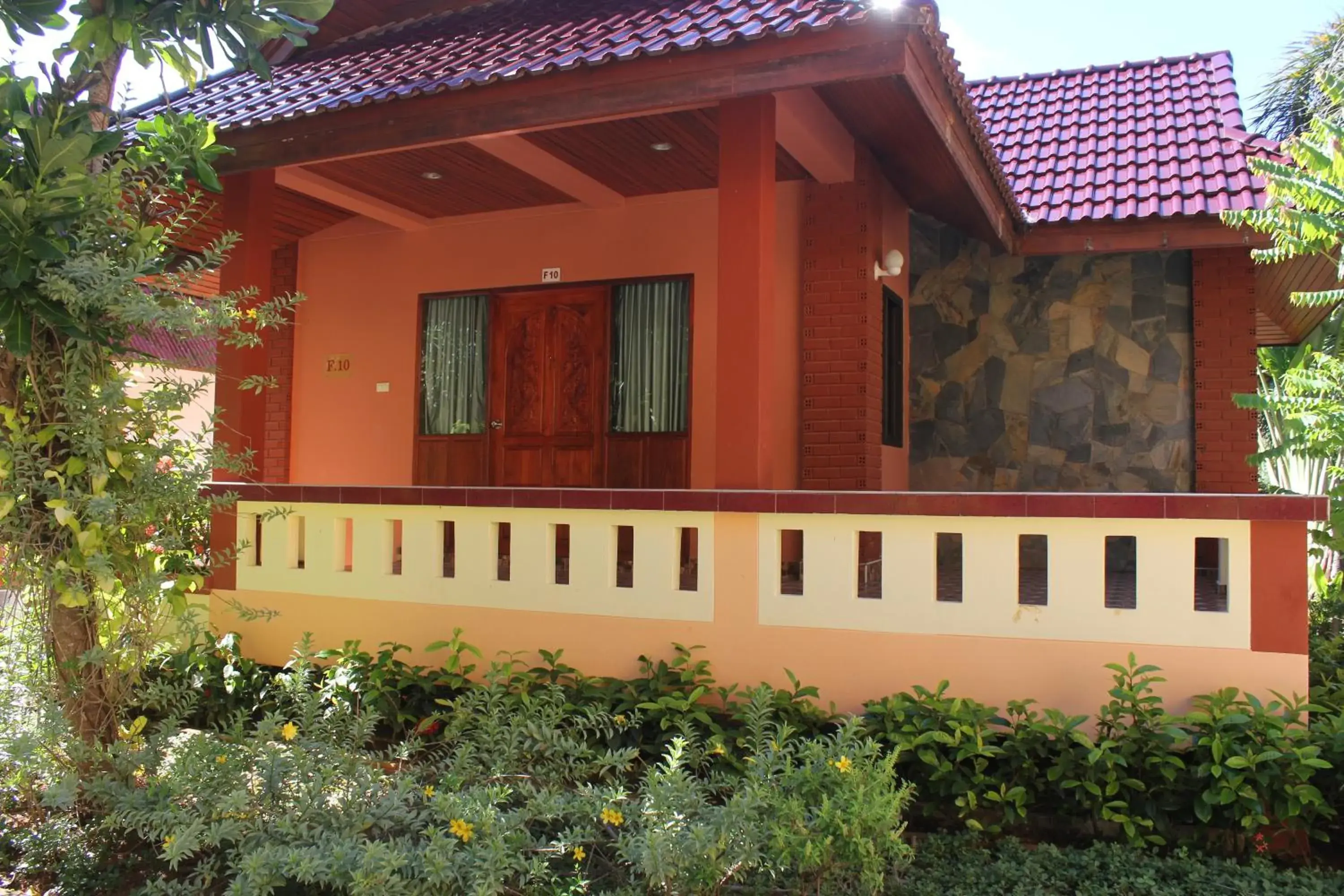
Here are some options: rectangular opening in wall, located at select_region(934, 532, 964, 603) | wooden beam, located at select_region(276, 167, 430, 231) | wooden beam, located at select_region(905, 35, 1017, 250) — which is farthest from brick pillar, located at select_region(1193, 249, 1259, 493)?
wooden beam, located at select_region(276, 167, 430, 231)

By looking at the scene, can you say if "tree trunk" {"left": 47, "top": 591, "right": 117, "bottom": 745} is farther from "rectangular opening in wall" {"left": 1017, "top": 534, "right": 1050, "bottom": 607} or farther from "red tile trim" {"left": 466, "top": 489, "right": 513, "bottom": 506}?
"rectangular opening in wall" {"left": 1017, "top": 534, "right": 1050, "bottom": 607}

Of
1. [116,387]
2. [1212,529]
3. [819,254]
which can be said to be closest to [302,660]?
[116,387]

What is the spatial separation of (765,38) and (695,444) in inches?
149

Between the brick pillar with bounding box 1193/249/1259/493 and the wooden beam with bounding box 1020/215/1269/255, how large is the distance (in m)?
0.41

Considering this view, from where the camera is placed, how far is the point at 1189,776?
4133 mm

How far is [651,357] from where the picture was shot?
27.7ft

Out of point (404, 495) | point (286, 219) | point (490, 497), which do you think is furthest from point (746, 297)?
point (286, 219)

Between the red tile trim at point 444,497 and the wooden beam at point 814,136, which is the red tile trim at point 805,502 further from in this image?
the wooden beam at point 814,136

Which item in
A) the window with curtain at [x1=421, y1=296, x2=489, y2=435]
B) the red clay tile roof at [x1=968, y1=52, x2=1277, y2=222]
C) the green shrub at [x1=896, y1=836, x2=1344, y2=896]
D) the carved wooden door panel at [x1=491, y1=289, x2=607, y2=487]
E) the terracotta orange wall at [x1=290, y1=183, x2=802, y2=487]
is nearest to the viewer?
the green shrub at [x1=896, y1=836, x2=1344, y2=896]

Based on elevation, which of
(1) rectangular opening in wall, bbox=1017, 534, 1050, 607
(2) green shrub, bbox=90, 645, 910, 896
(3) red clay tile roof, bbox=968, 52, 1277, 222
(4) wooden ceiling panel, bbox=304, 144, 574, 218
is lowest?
(2) green shrub, bbox=90, 645, 910, 896

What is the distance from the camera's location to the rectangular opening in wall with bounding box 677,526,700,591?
5383mm

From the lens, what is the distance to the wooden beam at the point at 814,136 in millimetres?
6172

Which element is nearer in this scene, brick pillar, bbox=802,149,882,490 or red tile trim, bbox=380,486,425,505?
red tile trim, bbox=380,486,425,505

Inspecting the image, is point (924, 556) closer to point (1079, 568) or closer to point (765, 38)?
point (1079, 568)
